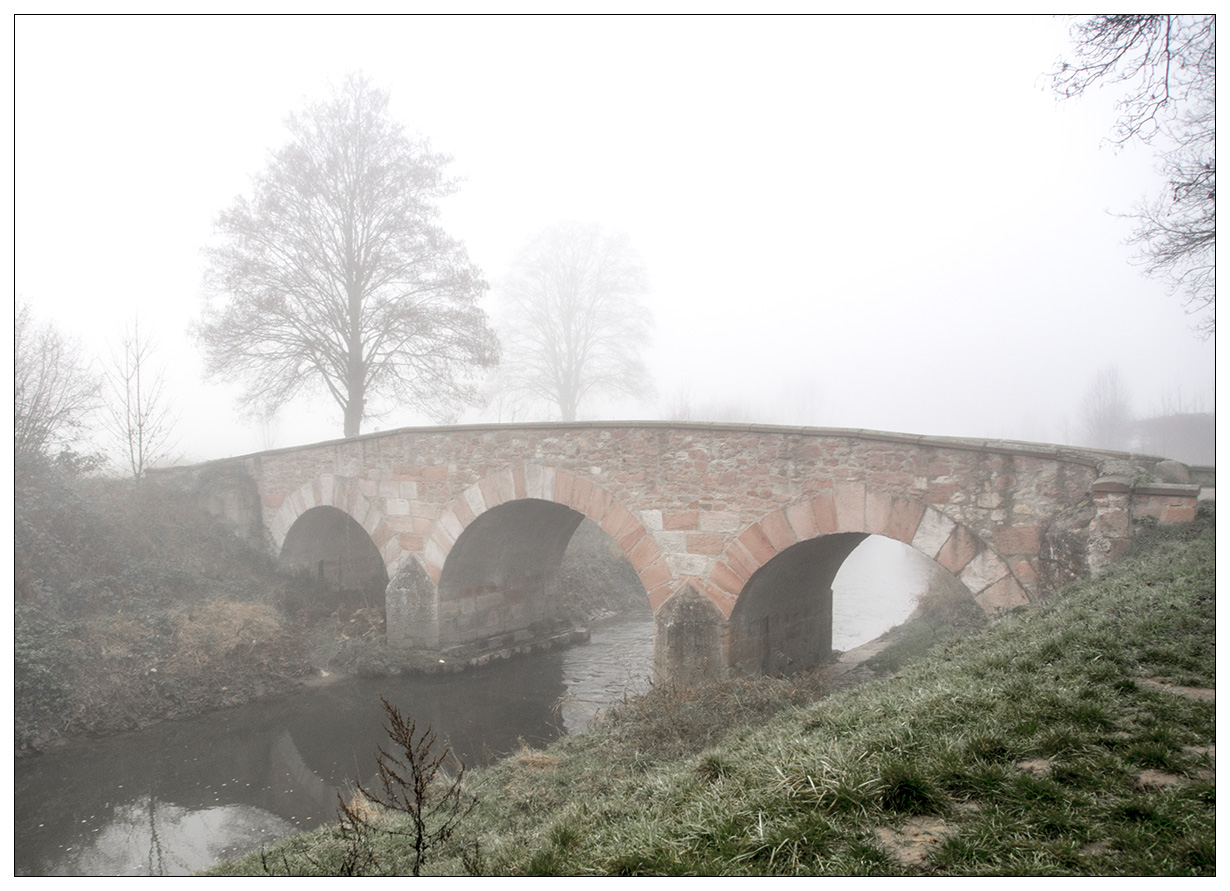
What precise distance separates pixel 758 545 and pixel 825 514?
2.85ft

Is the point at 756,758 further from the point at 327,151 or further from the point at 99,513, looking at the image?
the point at 327,151

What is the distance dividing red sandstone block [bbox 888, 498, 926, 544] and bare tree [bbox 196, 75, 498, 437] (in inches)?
466

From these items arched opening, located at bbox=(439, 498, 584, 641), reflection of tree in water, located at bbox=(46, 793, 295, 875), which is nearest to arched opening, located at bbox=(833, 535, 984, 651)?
arched opening, located at bbox=(439, 498, 584, 641)

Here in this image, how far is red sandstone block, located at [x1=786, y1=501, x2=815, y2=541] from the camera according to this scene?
8047mm

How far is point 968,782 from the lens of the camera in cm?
312

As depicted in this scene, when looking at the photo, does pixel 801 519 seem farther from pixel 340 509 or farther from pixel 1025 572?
Result: pixel 340 509

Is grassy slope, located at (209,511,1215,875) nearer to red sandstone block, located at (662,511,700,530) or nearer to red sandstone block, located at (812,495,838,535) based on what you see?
red sandstone block, located at (812,495,838,535)

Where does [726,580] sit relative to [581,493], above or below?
below

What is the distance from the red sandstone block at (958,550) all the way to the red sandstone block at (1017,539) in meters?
0.22

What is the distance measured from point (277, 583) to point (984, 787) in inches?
559

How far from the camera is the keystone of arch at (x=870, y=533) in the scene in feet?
23.2

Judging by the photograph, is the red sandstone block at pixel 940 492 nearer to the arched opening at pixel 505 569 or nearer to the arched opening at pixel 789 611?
the arched opening at pixel 789 611

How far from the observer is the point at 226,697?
1060 centimetres

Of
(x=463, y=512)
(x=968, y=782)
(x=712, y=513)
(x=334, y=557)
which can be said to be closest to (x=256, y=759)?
(x=463, y=512)
